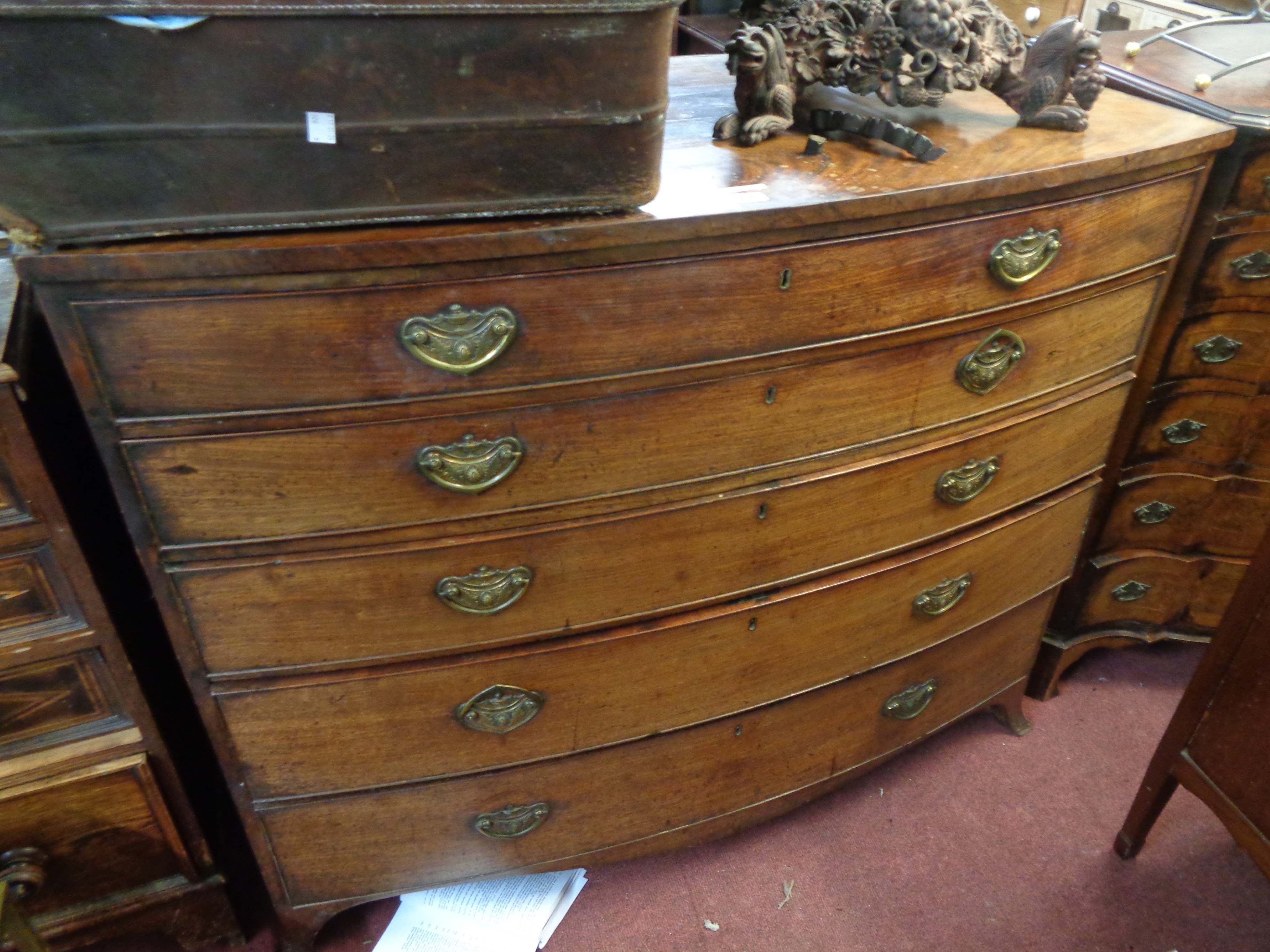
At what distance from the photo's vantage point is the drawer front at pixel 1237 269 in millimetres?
1265

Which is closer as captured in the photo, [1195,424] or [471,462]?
[471,462]

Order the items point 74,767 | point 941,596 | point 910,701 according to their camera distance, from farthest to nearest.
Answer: point 910,701 → point 941,596 → point 74,767

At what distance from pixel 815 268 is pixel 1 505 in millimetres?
834

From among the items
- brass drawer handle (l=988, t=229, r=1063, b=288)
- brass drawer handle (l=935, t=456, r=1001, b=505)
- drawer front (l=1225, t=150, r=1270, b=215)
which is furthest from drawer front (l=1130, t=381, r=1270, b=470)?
brass drawer handle (l=988, t=229, r=1063, b=288)

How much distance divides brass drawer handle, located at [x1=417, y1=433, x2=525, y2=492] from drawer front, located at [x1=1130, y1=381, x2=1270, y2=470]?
1070mm

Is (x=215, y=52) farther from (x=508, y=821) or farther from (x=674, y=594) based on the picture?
(x=508, y=821)

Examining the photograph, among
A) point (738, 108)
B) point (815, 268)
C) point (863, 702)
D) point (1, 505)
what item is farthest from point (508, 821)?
point (738, 108)

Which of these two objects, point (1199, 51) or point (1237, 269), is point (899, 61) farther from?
point (1199, 51)

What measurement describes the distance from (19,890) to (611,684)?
0.76m

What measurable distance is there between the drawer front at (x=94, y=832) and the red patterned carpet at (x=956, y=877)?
20 cm

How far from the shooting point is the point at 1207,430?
1460mm

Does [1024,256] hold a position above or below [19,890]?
above

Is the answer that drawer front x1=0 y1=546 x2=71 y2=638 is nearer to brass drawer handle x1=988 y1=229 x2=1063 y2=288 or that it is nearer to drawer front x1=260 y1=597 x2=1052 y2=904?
drawer front x1=260 y1=597 x2=1052 y2=904

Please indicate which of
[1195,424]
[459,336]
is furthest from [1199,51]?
[459,336]
